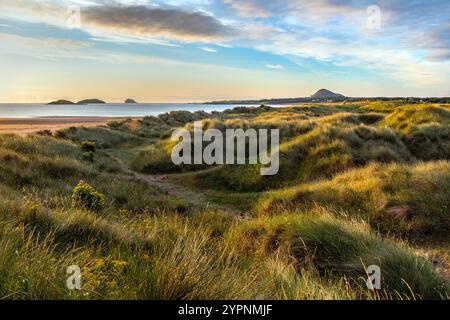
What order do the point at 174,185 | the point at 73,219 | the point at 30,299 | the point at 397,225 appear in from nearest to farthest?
the point at 30,299 → the point at 73,219 → the point at 397,225 → the point at 174,185

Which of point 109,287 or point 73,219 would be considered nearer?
point 109,287

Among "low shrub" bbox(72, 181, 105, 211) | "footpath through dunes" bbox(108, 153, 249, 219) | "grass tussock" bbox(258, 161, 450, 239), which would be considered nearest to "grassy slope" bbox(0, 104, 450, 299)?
"grass tussock" bbox(258, 161, 450, 239)

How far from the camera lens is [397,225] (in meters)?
10.4

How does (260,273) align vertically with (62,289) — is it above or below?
below

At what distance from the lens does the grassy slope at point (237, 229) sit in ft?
12.4

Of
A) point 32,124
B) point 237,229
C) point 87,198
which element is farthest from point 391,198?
point 32,124

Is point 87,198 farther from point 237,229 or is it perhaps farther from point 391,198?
point 391,198

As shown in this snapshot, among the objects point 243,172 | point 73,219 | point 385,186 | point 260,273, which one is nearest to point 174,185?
point 243,172

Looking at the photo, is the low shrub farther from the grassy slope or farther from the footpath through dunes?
the footpath through dunes

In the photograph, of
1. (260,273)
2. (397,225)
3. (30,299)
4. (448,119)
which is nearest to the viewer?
(30,299)

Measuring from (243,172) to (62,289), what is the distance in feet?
56.7

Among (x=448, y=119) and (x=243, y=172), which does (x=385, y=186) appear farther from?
(x=448, y=119)

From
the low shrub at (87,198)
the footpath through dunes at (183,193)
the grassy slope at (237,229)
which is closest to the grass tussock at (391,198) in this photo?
the grassy slope at (237,229)
